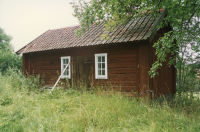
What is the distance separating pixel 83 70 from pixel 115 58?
1.96 meters

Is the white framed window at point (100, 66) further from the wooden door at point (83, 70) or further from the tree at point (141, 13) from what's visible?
the tree at point (141, 13)

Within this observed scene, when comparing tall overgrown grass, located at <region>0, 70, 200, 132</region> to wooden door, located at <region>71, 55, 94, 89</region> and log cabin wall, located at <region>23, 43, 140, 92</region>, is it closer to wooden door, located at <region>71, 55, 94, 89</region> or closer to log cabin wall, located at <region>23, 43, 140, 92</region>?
log cabin wall, located at <region>23, 43, 140, 92</region>

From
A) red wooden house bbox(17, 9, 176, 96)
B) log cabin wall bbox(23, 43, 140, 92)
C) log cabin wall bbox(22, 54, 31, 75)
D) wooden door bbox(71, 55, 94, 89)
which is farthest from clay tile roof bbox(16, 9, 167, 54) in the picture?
log cabin wall bbox(22, 54, 31, 75)

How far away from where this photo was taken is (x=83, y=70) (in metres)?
8.87

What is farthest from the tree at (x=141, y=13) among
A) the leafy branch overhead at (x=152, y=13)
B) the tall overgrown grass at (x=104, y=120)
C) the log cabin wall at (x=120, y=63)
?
the tall overgrown grass at (x=104, y=120)

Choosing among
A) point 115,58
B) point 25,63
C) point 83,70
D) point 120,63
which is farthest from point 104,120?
point 25,63

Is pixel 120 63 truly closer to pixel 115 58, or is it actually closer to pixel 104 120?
pixel 115 58

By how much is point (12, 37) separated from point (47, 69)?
3184 centimetres

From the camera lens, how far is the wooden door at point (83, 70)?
28.4 feet

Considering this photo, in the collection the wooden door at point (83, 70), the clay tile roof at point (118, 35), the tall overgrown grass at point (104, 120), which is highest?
the clay tile roof at point (118, 35)

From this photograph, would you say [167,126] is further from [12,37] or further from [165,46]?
[12,37]

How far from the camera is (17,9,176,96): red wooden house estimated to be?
7086 mm

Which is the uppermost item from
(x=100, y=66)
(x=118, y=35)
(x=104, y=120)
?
(x=118, y=35)

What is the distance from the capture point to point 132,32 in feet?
24.6
